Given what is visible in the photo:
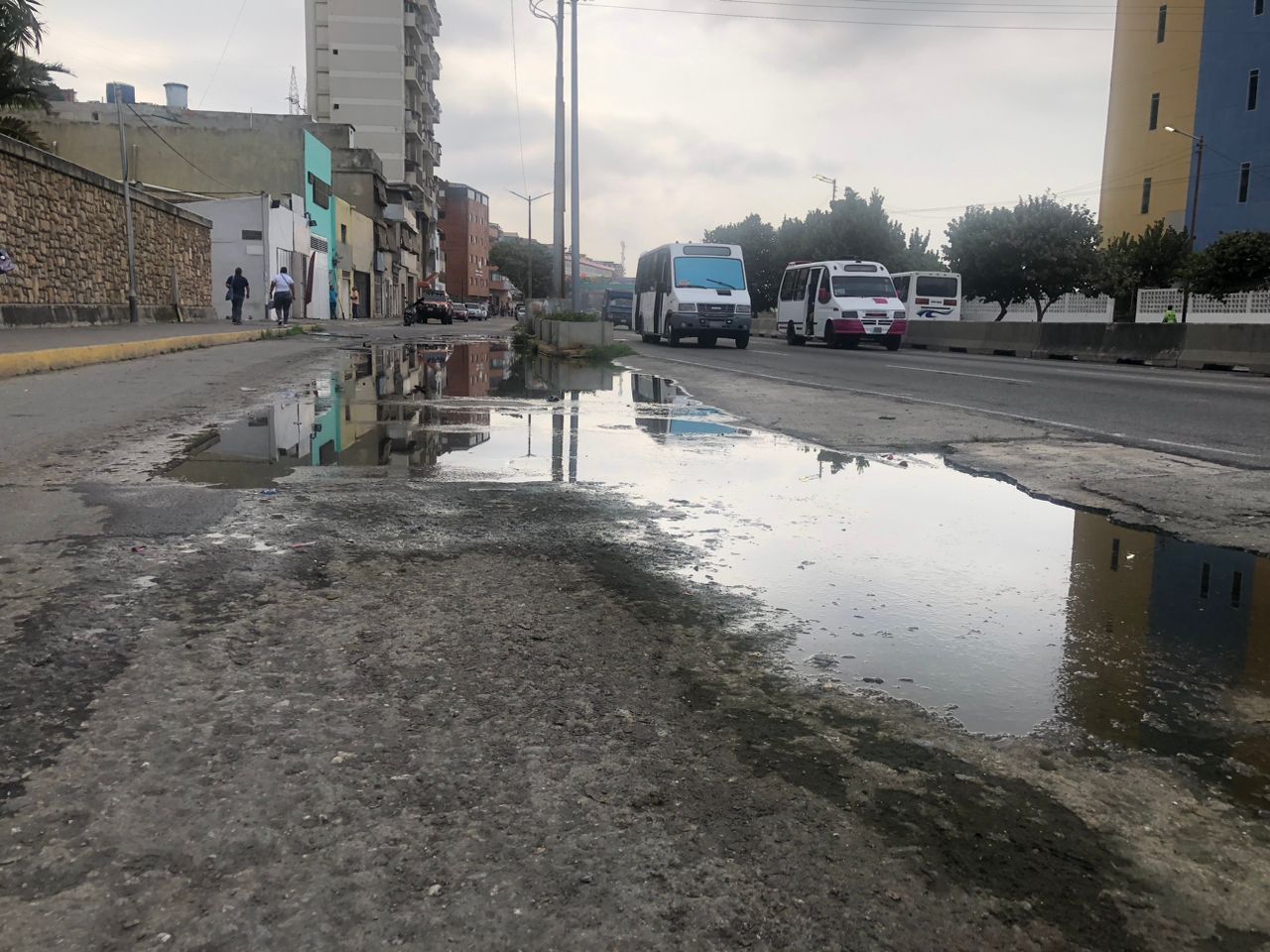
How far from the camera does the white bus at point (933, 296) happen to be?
3622 cm

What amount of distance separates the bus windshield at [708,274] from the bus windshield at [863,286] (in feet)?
10.3

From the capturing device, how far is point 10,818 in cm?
197

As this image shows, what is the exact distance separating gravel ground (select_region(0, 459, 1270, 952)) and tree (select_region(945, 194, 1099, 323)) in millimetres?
48173

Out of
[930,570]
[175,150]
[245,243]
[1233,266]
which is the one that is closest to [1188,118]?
[1233,266]

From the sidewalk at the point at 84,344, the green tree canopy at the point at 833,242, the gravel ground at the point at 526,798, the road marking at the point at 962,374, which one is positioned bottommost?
the gravel ground at the point at 526,798

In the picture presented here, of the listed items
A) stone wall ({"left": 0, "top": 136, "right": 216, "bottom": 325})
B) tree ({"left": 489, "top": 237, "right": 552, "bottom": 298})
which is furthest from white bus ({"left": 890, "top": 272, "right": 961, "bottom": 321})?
tree ({"left": 489, "top": 237, "right": 552, "bottom": 298})

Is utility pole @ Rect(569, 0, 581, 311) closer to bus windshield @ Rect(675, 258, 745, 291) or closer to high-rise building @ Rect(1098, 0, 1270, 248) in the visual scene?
bus windshield @ Rect(675, 258, 745, 291)

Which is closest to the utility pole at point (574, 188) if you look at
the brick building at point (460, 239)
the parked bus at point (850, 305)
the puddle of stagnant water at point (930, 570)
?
the parked bus at point (850, 305)

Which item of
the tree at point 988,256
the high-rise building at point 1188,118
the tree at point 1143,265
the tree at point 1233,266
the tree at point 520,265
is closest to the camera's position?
the tree at point 1233,266

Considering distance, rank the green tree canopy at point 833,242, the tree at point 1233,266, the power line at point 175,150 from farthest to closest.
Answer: the green tree canopy at point 833,242
the power line at point 175,150
the tree at point 1233,266

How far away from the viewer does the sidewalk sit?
12.6 metres

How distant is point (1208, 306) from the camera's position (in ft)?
122

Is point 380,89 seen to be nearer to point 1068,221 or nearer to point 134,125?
point 134,125

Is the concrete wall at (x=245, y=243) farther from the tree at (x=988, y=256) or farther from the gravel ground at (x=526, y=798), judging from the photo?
the gravel ground at (x=526, y=798)
